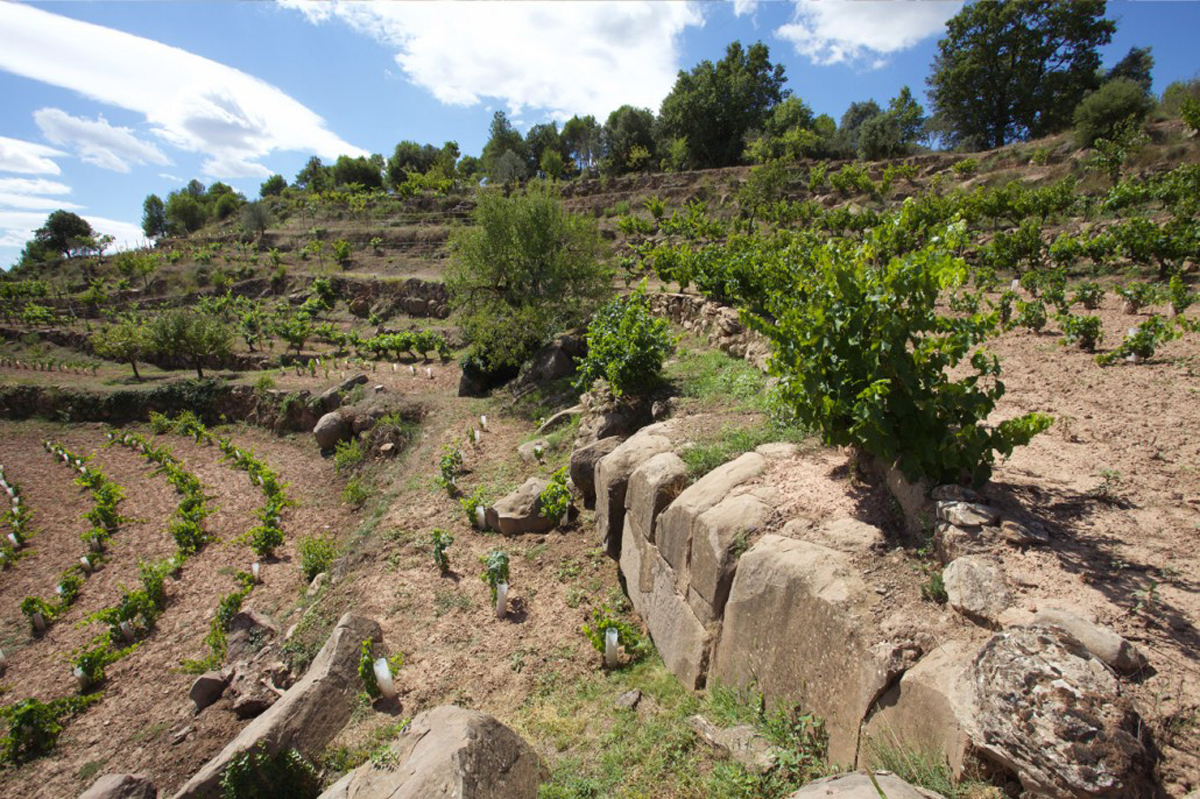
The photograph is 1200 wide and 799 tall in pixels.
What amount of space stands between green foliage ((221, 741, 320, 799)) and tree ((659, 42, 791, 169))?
4486cm

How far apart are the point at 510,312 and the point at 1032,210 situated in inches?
558

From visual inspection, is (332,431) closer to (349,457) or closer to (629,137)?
(349,457)

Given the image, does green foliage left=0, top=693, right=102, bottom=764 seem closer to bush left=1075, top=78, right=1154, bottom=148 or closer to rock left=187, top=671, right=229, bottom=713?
rock left=187, top=671, right=229, bottom=713

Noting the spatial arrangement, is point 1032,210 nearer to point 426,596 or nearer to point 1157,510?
point 1157,510

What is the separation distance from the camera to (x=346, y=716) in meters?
5.52

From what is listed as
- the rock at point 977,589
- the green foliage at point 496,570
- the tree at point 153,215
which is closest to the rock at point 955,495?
the rock at point 977,589

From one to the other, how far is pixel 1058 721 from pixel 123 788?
7531mm

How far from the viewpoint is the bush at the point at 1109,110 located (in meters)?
21.7

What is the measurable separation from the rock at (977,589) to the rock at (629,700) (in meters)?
2.71

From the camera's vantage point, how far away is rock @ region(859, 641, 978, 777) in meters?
2.48

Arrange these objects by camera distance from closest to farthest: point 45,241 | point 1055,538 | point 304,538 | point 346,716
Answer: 1. point 1055,538
2. point 346,716
3. point 304,538
4. point 45,241

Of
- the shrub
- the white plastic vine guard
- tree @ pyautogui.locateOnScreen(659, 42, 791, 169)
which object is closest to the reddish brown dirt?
the white plastic vine guard

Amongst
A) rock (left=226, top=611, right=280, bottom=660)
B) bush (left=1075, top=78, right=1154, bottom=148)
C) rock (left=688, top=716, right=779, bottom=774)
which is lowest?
rock (left=226, top=611, right=280, bottom=660)

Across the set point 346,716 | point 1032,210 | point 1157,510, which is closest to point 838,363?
point 1157,510
